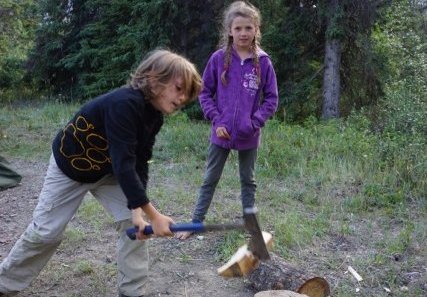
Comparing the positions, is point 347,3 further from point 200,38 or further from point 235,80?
point 235,80

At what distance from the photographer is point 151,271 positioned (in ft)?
13.3

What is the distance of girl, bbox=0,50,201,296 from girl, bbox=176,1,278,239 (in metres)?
1.15

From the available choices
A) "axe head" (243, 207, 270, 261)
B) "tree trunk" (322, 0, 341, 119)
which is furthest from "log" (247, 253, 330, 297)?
"tree trunk" (322, 0, 341, 119)

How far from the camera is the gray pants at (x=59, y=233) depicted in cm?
329

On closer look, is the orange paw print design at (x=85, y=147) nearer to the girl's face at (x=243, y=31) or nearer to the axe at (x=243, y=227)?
the axe at (x=243, y=227)

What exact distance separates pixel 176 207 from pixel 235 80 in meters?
1.73

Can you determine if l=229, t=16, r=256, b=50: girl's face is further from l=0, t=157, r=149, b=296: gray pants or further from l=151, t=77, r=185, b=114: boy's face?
l=0, t=157, r=149, b=296: gray pants

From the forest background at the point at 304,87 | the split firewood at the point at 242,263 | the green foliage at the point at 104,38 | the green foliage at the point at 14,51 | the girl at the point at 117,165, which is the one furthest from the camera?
the green foliage at the point at 14,51

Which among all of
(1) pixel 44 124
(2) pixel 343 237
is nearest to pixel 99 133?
(2) pixel 343 237

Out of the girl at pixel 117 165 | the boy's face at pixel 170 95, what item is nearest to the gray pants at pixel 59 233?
the girl at pixel 117 165

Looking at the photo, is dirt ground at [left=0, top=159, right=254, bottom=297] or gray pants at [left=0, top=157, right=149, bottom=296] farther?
dirt ground at [left=0, top=159, right=254, bottom=297]

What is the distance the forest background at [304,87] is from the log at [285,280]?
288 millimetres

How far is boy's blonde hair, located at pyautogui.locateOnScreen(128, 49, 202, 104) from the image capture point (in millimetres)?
2842

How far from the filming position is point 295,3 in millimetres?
10586
